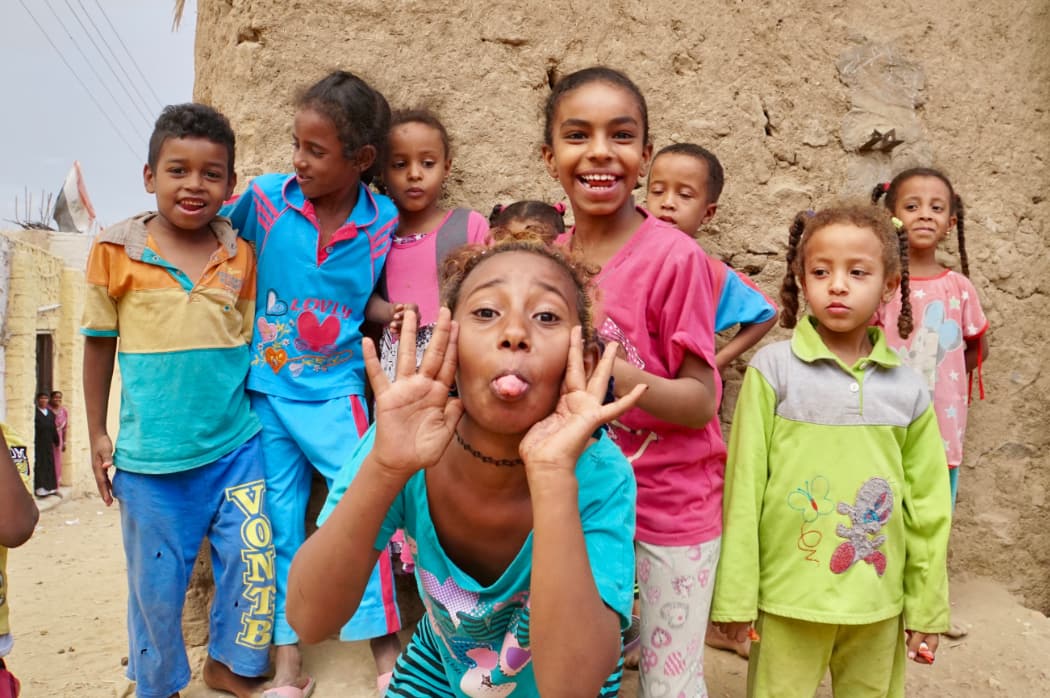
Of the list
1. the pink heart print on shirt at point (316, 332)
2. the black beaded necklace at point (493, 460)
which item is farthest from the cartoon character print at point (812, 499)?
the pink heart print on shirt at point (316, 332)

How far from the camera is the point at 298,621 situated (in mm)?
1498

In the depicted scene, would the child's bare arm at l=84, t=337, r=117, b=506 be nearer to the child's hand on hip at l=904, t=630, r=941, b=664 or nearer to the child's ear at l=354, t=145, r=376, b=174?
the child's ear at l=354, t=145, r=376, b=174

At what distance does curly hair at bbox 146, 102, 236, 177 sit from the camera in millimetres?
2414

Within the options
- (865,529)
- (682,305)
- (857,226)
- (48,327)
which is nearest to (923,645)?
(865,529)

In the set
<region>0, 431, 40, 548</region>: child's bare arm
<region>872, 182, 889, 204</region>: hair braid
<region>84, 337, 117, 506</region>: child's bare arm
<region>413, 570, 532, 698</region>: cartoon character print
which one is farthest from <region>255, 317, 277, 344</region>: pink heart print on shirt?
<region>872, 182, 889, 204</region>: hair braid

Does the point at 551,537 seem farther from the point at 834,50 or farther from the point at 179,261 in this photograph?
the point at 834,50

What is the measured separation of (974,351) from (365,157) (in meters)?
2.28

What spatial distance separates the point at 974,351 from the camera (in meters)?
3.08

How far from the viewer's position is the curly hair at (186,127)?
95.0 inches

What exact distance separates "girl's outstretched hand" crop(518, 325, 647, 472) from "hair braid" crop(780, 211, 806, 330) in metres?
1.20

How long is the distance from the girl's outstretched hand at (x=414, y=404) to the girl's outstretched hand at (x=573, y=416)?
0.50 ft

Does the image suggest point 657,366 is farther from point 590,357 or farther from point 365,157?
point 365,157

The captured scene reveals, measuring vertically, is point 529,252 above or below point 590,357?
above

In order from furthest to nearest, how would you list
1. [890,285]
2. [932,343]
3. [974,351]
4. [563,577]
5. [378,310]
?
1. [974,351]
2. [932,343]
3. [378,310]
4. [890,285]
5. [563,577]
